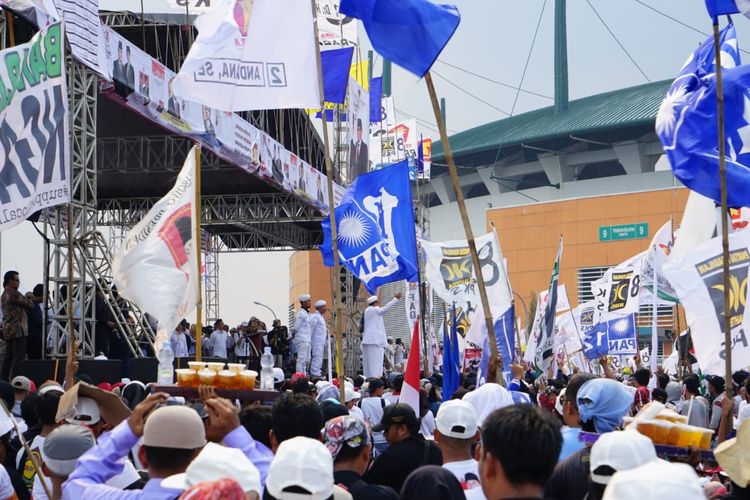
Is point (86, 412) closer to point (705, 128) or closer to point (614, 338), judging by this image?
point (705, 128)

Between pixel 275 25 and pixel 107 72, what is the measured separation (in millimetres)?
6327

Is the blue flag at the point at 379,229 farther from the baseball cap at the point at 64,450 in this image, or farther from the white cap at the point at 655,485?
the white cap at the point at 655,485

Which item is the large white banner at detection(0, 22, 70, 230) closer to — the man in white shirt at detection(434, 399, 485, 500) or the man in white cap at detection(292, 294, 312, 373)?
the man in white shirt at detection(434, 399, 485, 500)

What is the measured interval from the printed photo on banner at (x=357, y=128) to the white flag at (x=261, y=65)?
17.1 meters

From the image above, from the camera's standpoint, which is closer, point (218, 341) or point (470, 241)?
point (470, 241)

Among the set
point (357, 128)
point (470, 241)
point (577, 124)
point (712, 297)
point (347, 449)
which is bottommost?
point (347, 449)

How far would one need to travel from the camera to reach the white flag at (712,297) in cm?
907

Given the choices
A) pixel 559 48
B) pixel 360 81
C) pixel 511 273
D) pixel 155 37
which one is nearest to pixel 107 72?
pixel 155 37

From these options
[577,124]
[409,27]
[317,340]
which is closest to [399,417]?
[409,27]

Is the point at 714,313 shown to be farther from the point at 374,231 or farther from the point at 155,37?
the point at 155,37

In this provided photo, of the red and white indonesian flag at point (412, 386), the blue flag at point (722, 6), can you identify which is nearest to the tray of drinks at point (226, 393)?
the red and white indonesian flag at point (412, 386)

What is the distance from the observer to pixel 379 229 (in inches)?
479

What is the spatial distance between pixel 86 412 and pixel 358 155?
23598 mm

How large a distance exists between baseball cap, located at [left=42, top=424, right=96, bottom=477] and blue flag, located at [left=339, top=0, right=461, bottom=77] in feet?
14.8
